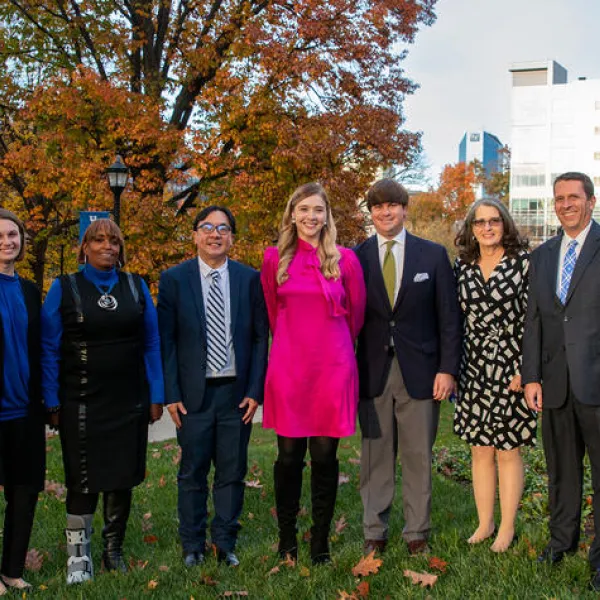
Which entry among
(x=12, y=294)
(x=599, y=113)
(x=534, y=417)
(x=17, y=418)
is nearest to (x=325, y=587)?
(x=534, y=417)

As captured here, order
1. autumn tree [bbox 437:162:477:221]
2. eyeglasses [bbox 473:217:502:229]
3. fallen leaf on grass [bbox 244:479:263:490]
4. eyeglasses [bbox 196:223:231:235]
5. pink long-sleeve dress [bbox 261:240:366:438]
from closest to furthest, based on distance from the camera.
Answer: pink long-sleeve dress [bbox 261:240:366:438] → eyeglasses [bbox 473:217:502:229] → eyeglasses [bbox 196:223:231:235] → fallen leaf on grass [bbox 244:479:263:490] → autumn tree [bbox 437:162:477:221]

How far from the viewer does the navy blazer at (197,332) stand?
4750 millimetres

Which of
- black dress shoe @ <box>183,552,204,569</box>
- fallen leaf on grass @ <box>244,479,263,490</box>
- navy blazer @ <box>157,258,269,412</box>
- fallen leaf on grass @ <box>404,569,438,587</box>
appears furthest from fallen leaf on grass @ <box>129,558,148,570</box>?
fallen leaf on grass @ <box>244,479,263,490</box>

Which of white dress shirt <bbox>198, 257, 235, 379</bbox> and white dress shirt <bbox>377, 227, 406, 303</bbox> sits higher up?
white dress shirt <bbox>377, 227, 406, 303</bbox>

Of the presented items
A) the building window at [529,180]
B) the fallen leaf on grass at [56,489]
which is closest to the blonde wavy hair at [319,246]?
the fallen leaf on grass at [56,489]

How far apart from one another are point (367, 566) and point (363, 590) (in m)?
0.34

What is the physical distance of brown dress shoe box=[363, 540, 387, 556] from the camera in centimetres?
481

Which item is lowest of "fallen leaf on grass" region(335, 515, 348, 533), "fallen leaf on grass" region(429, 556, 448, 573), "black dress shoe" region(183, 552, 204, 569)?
"fallen leaf on grass" region(335, 515, 348, 533)

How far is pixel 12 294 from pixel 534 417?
10.8 feet

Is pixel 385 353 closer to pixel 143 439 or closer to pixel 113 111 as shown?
pixel 143 439

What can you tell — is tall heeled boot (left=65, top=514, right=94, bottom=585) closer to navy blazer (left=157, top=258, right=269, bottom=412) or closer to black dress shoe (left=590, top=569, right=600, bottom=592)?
navy blazer (left=157, top=258, right=269, bottom=412)

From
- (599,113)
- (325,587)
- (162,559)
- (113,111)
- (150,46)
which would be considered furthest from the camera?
(599,113)

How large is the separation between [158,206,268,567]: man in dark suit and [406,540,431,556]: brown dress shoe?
44.8 inches

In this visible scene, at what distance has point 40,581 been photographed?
454 cm
